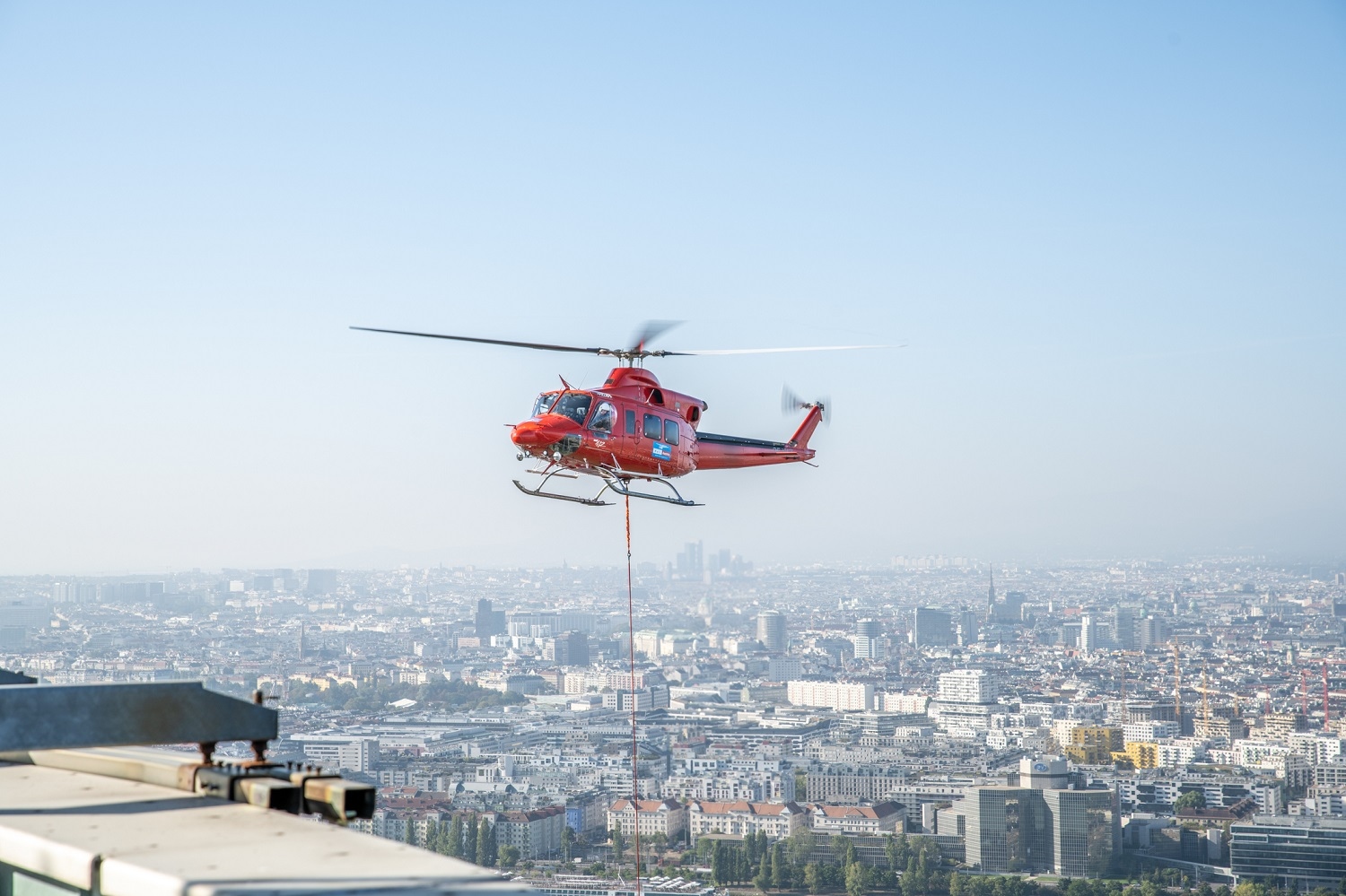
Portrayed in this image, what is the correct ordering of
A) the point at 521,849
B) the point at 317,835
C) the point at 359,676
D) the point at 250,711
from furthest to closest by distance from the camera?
the point at 359,676 → the point at 521,849 → the point at 250,711 → the point at 317,835

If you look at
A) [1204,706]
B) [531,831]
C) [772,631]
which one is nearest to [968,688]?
[1204,706]

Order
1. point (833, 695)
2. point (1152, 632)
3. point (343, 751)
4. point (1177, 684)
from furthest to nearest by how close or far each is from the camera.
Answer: point (1152, 632)
point (833, 695)
point (1177, 684)
point (343, 751)

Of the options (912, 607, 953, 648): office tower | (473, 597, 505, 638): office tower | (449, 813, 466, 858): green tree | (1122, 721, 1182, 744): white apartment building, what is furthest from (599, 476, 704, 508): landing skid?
(912, 607, 953, 648): office tower

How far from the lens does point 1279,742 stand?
45156 mm

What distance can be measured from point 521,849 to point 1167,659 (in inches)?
1688

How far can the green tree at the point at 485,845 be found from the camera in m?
30.9

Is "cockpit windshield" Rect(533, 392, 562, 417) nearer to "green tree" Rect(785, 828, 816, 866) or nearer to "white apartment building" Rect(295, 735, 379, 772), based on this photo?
"green tree" Rect(785, 828, 816, 866)

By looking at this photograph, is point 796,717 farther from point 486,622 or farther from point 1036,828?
point 486,622

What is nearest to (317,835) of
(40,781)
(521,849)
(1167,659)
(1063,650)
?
(40,781)

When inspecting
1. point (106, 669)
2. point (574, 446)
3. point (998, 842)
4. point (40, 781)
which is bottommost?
point (998, 842)

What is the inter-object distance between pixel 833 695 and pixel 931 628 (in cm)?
1999

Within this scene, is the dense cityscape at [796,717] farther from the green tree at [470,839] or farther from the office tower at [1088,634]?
the office tower at [1088,634]

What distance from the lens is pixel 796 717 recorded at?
56.2 metres

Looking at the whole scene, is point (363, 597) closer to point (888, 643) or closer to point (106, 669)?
point (888, 643)
